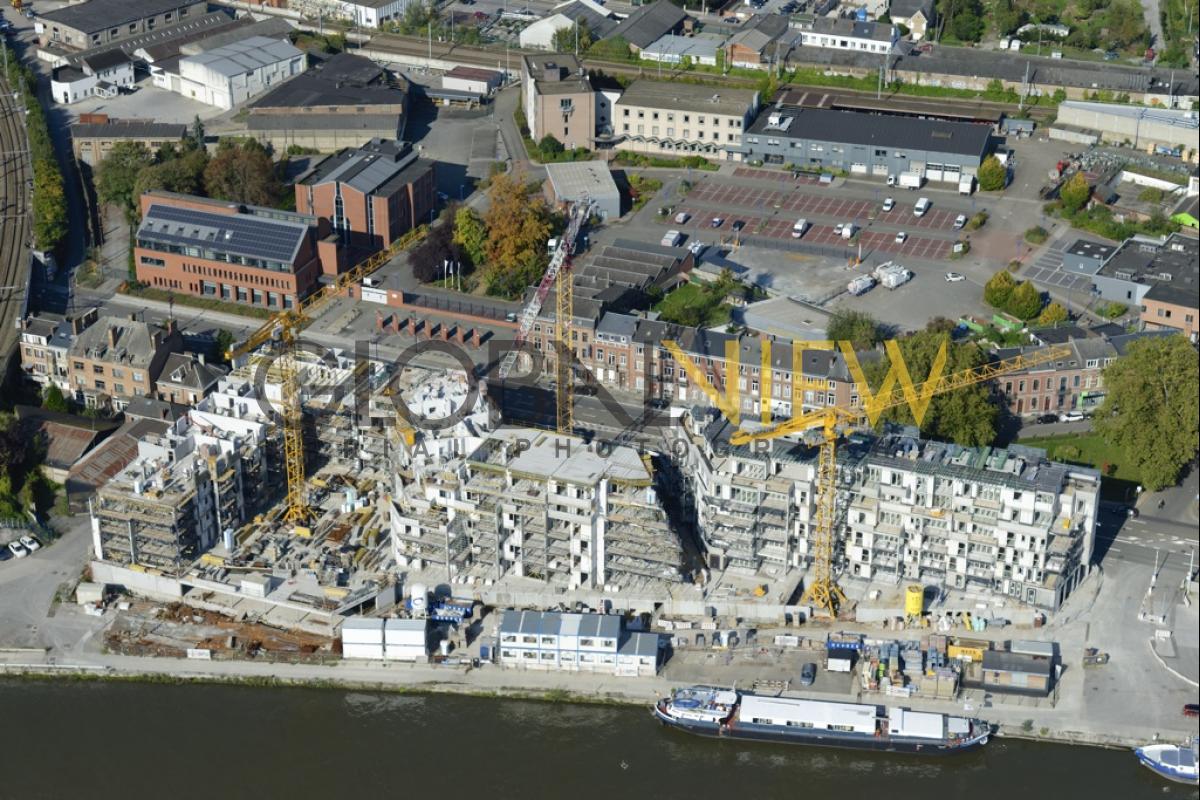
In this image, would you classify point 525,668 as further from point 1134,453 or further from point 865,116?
point 865,116

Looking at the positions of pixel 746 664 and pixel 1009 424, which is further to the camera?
pixel 1009 424

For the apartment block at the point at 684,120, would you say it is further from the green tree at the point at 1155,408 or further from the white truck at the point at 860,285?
the green tree at the point at 1155,408

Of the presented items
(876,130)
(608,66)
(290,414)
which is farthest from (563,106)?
(290,414)

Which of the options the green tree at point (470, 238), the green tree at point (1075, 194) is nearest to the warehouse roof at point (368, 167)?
the green tree at point (470, 238)

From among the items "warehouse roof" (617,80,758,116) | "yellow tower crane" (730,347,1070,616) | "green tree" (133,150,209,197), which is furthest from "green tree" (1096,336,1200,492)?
"green tree" (133,150,209,197)

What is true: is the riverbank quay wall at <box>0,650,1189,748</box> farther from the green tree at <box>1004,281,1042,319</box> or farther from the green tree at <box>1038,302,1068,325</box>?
the green tree at <box>1004,281,1042,319</box>

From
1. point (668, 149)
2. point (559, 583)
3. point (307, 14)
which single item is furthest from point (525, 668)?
point (307, 14)
